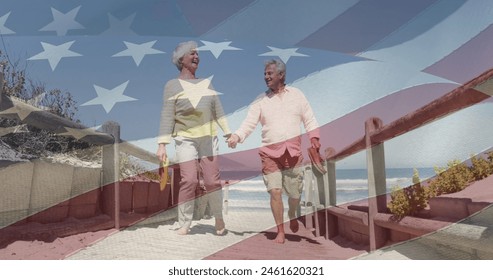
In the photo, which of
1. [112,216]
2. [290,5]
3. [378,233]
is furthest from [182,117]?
[112,216]

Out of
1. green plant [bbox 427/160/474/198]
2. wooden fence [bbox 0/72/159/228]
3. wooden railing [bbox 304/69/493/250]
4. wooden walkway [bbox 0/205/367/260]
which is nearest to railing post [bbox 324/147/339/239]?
wooden railing [bbox 304/69/493/250]

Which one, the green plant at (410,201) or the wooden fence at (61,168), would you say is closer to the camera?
the green plant at (410,201)

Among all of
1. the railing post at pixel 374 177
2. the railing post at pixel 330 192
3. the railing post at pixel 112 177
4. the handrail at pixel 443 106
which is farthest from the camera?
the railing post at pixel 330 192

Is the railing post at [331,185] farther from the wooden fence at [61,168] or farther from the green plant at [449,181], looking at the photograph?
the wooden fence at [61,168]

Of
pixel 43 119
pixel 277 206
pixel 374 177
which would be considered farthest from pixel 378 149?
pixel 43 119

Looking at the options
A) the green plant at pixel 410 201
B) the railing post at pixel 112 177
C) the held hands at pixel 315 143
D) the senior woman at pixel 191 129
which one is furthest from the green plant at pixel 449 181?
the railing post at pixel 112 177

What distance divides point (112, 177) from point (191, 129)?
122cm

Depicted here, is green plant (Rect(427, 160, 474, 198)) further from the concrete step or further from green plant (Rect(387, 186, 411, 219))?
the concrete step

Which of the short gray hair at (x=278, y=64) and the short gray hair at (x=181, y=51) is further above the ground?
the short gray hair at (x=181, y=51)

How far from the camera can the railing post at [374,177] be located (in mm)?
1936

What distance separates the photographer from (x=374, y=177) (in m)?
1.97

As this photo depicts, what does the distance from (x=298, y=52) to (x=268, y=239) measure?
29.6 inches

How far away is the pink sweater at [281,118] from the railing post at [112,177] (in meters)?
0.98

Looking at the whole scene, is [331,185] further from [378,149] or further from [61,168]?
[61,168]
